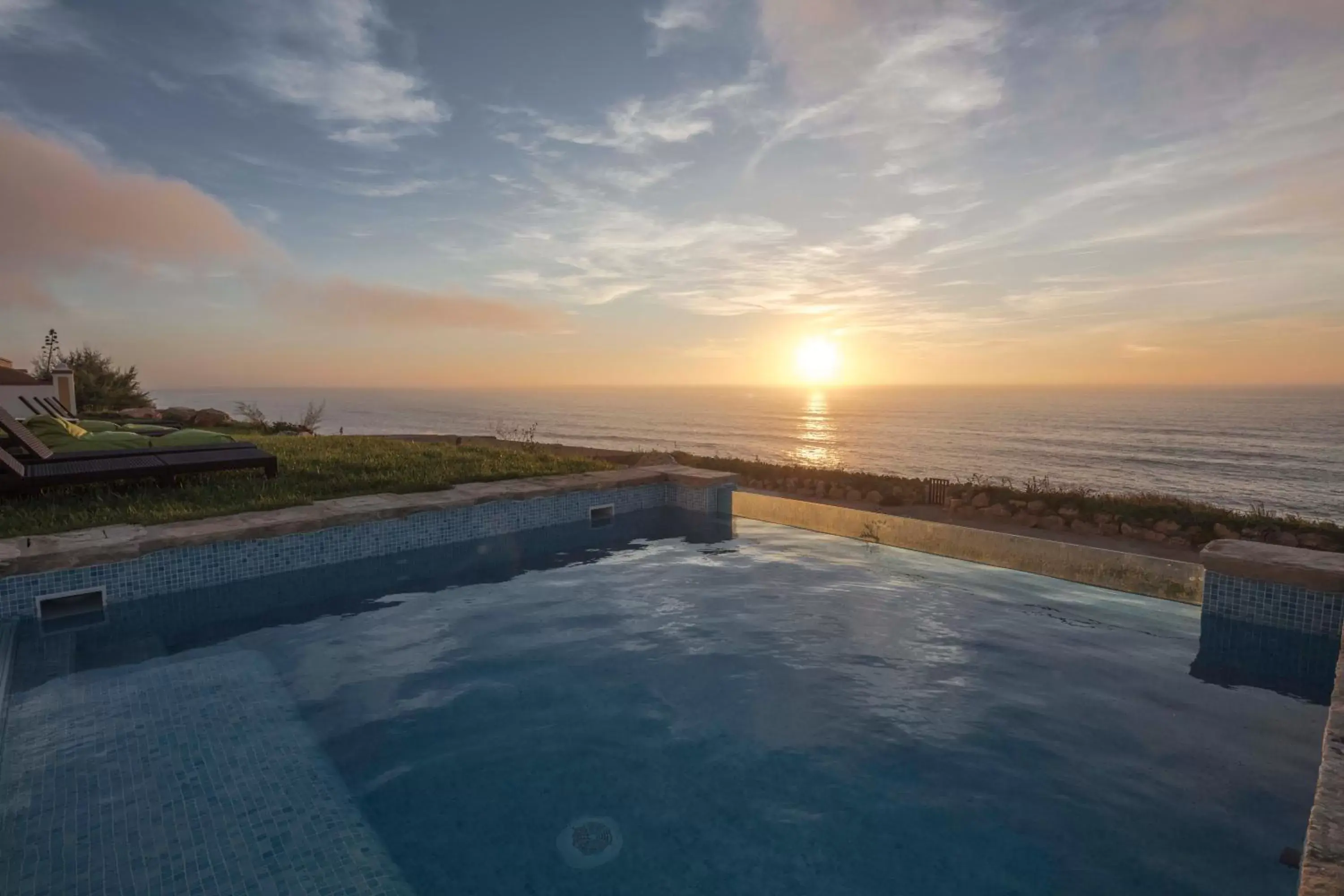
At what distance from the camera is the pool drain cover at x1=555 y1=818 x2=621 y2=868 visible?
3141mm

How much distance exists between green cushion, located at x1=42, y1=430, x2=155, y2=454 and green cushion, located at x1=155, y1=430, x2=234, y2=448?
0.19m

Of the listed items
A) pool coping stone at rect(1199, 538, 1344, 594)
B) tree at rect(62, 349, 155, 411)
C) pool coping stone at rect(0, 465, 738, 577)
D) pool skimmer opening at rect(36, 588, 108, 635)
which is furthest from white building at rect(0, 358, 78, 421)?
pool coping stone at rect(1199, 538, 1344, 594)

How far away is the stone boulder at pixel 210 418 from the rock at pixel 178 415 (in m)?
0.14

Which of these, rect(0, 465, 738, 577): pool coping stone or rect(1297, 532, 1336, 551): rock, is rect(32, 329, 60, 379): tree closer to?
rect(0, 465, 738, 577): pool coping stone

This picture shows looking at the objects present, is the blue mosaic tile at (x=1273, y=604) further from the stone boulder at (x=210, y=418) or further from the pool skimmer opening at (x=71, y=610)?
the stone boulder at (x=210, y=418)

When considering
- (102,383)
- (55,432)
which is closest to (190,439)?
(55,432)

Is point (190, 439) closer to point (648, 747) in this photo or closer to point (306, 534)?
point (306, 534)

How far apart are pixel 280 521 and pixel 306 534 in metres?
0.33

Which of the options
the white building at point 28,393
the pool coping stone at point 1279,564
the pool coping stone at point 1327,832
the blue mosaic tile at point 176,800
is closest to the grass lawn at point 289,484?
the blue mosaic tile at point 176,800

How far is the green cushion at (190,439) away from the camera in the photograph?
33.7ft

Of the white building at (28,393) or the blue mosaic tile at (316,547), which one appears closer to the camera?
the blue mosaic tile at (316,547)

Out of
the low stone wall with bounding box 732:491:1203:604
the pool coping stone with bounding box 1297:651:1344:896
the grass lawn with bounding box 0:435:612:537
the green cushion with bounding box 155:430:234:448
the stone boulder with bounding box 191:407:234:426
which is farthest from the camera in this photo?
the stone boulder with bounding box 191:407:234:426

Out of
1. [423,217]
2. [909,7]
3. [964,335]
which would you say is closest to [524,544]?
[909,7]

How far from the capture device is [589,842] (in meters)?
3.28
